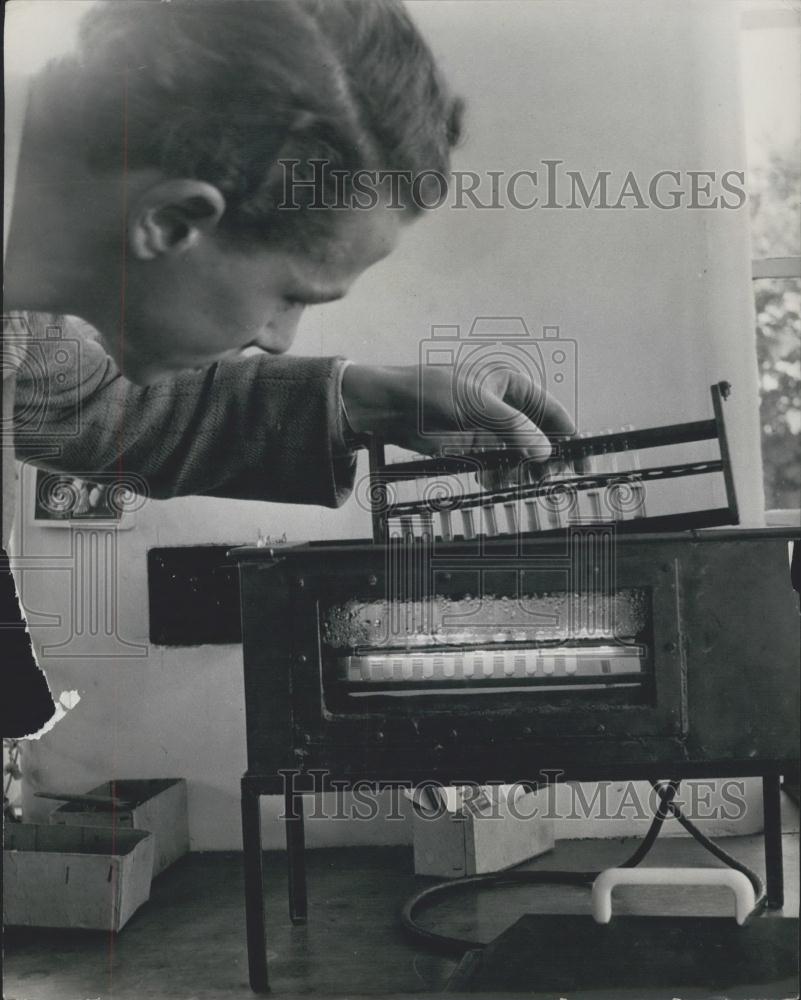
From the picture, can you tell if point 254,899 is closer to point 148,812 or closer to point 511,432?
point 148,812

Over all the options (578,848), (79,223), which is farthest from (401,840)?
(79,223)

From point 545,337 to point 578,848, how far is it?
1.32 m

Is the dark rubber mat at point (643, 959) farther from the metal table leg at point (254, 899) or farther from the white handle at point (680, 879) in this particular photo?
the metal table leg at point (254, 899)

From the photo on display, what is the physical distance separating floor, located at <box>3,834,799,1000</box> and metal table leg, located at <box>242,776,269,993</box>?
0.05 metres

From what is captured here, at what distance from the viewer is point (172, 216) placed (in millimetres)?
2387

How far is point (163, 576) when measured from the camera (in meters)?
2.68

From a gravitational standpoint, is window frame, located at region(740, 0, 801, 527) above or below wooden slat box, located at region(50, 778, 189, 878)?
above

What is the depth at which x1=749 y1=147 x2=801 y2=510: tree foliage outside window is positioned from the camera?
2.50m

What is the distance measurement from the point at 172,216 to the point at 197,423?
49cm

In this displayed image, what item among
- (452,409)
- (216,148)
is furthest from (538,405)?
(216,148)

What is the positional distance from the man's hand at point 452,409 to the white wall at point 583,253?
6 centimetres

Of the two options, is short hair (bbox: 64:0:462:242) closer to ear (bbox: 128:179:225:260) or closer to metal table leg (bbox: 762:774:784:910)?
ear (bbox: 128:179:225:260)

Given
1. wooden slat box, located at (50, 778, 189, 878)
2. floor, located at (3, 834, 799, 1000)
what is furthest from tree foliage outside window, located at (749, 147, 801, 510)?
wooden slat box, located at (50, 778, 189, 878)

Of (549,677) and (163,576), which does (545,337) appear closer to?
(549,677)
